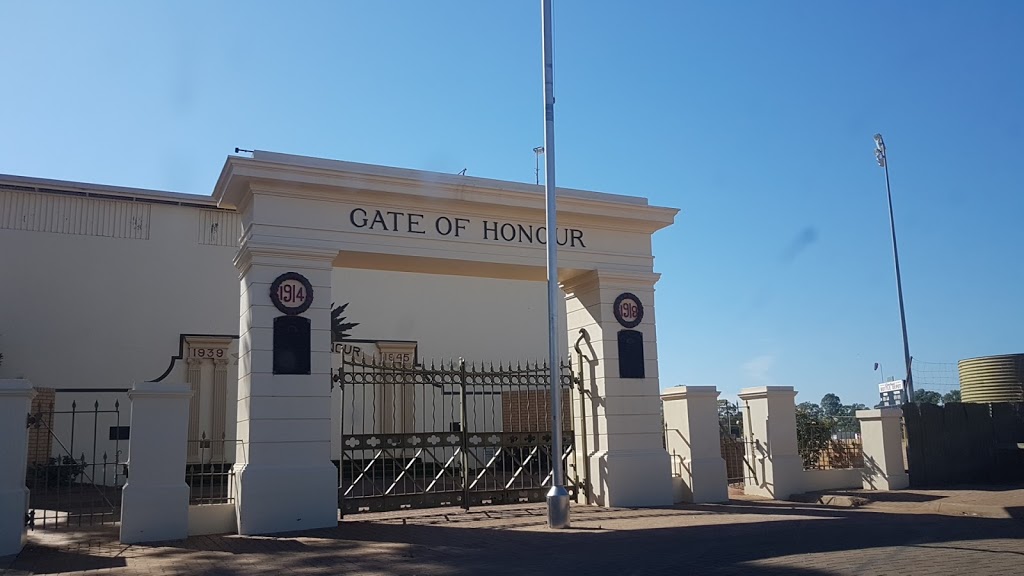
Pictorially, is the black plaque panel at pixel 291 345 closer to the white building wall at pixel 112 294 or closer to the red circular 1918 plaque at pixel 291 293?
the red circular 1918 plaque at pixel 291 293

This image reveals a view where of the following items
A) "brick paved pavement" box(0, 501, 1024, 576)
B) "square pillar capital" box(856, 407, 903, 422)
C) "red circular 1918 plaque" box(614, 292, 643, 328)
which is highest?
"red circular 1918 plaque" box(614, 292, 643, 328)

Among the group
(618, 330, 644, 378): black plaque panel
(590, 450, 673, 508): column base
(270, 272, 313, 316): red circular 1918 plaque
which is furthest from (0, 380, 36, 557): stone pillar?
(618, 330, 644, 378): black plaque panel

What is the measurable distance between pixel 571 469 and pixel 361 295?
33.8 feet

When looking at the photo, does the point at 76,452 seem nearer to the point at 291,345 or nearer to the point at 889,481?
the point at 291,345

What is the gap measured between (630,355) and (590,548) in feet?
16.3

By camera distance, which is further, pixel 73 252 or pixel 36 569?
pixel 73 252

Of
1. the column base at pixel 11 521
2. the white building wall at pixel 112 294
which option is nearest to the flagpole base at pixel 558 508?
the column base at pixel 11 521

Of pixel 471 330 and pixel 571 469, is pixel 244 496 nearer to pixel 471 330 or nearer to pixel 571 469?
pixel 571 469

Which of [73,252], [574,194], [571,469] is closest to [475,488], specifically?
[571,469]

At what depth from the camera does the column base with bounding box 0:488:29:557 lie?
910cm

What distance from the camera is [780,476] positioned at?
14.7 m

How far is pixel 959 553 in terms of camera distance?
8.31 meters

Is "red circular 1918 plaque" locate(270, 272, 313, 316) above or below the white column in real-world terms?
above

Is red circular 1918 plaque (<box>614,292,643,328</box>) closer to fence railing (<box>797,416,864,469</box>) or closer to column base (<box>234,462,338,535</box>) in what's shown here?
fence railing (<box>797,416,864,469</box>)
